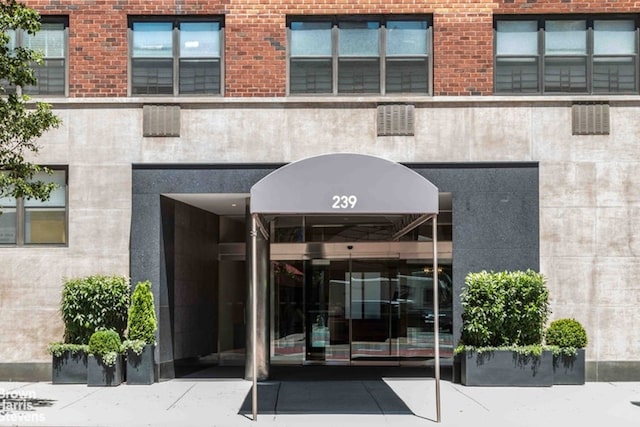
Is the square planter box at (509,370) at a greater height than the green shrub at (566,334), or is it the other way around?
the green shrub at (566,334)

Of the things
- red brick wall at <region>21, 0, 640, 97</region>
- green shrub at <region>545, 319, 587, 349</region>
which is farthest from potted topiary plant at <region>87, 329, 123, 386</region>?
green shrub at <region>545, 319, 587, 349</region>

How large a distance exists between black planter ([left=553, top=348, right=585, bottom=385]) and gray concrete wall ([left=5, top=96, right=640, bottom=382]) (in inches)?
30.3

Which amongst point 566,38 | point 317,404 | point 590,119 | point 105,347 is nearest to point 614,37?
point 566,38

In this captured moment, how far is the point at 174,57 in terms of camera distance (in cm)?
1716

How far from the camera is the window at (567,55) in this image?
56.2 ft

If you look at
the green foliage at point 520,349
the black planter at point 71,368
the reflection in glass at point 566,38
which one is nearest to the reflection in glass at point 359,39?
the reflection in glass at point 566,38

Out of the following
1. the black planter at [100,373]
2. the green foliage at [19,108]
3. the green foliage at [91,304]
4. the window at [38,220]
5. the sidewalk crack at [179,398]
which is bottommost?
the sidewalk crack at [179,398]

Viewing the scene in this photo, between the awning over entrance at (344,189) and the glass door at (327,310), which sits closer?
the awning over entrance at (344,189)

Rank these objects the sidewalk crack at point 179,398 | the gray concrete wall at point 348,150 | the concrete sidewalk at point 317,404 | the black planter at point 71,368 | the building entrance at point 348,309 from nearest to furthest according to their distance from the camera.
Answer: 1. the concrete sidewalk at point 317,404
2. the sidewalk crack at point 179,398
3. the black planter at point 71,368
4. the gray concrete wall at point 348,150
5. the building entrance at point 348,309

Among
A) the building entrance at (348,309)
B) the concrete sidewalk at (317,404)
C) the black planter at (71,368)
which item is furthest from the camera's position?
the building entrance at (348,309)

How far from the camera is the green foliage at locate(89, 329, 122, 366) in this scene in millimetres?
15758

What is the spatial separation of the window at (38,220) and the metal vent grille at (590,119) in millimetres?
10088

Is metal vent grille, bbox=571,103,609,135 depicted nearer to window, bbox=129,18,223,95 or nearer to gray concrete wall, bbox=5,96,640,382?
gray concrete wall, bbox=5,96,640,382

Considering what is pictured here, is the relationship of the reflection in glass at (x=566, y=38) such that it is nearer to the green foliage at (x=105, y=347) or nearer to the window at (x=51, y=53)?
the window at (x=51, y=53)
